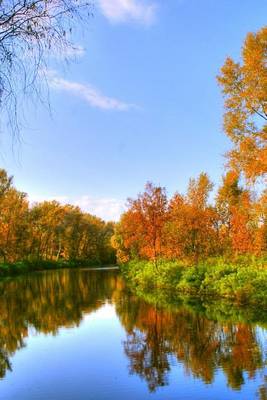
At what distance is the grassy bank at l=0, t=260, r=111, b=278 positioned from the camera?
64.6 metres

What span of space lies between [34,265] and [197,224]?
50.6 meters

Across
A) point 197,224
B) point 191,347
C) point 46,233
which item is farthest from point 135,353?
point 46,233

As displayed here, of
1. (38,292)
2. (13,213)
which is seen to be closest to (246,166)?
(38,292)

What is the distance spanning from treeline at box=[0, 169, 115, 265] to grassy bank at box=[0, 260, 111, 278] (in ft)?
2.51

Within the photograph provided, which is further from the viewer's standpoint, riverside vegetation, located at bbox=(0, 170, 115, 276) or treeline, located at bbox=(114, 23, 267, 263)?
riverside vegetation, located at bbox=(0, 170, 115, 276)

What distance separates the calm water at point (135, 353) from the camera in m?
11.9

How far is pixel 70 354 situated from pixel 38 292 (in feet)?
78.8

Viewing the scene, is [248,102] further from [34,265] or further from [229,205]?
[34,265]

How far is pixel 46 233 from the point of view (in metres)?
92.1

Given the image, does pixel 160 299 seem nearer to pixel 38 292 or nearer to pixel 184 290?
pixel 184 290

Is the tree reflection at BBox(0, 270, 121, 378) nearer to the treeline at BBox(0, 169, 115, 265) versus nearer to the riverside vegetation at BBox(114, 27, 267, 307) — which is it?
the riverside vegetation at BBox(114, 27, 267, 307)

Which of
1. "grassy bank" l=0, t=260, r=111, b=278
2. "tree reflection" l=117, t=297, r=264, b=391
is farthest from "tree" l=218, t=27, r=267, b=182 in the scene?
"grassy bank" l=0, t=260, r=111, b=278

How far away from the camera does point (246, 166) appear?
26.0 m

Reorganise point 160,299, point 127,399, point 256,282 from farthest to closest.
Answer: point 160,299 < point 256,282 < point 127,399
